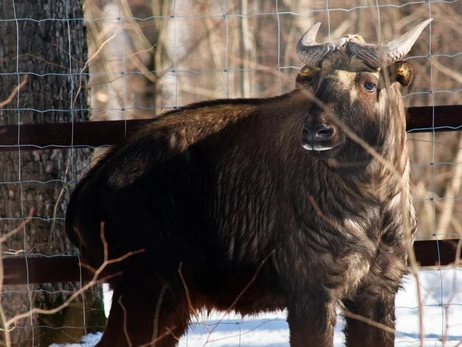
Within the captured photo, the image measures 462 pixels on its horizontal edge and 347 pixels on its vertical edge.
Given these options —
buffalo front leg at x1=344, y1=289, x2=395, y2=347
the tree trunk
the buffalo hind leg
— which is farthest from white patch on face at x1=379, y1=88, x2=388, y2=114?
the tree trunk

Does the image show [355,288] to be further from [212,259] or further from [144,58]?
[144,58]

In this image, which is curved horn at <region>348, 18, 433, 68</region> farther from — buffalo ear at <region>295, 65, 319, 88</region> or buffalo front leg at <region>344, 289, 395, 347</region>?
buffalo front leg at <region>344, 289, 395, 347</region>

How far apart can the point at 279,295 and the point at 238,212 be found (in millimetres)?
554

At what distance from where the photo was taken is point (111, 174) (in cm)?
499

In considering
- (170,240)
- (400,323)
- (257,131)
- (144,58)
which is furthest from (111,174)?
(144,58)

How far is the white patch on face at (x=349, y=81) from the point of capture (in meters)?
4.49

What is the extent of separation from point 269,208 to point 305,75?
791mm

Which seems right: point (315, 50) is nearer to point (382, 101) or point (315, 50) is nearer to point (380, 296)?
point (382, 101)

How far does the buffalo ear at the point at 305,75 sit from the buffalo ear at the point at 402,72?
42 cm

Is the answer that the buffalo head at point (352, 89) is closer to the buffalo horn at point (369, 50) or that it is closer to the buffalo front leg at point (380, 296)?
the buffalo horn at point (369, 50)

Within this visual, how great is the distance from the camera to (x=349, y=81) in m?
4.50

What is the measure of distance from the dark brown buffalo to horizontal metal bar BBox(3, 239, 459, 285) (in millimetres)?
570

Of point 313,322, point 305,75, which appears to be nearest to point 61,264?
point 313,322

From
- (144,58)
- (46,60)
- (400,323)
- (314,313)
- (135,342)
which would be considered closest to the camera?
(314,313)
